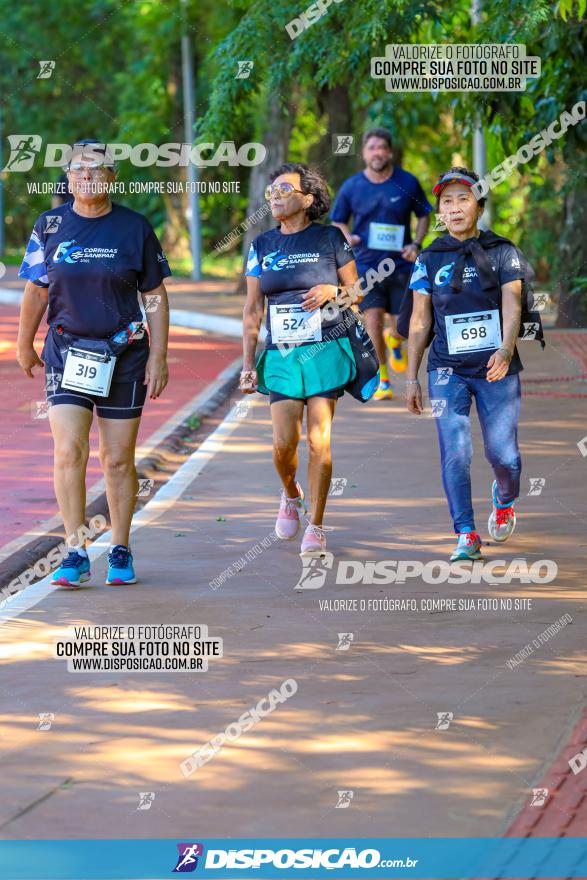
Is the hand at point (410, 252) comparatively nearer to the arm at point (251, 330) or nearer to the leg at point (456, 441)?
the arm at point (251, 330)

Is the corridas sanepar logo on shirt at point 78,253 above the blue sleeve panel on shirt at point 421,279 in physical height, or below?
above

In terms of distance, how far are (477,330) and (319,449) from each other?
1.05 m

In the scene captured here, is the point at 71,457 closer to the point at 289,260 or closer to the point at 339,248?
the point at 289,260

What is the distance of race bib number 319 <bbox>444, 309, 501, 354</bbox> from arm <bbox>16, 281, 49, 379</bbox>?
2113 mm

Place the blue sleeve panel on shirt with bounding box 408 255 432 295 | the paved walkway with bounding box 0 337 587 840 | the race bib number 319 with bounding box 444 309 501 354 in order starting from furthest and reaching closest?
the blue sleeve panel on shirt with bounding box 408 255 432 295, the race bib number 319 with bounding box 444 309 501 354, the paved walkway with bounding box 0 337 587 840

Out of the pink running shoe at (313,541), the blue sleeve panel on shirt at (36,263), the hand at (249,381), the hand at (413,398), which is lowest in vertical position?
the pink running shoe at (313,541)

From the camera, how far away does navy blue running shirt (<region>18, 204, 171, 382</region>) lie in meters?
8.40

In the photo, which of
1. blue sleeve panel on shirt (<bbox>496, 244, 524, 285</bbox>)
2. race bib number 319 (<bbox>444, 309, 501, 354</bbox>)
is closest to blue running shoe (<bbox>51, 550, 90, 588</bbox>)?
race bib number 319 (<bbox>444, 309, 501, 354</bbox>)

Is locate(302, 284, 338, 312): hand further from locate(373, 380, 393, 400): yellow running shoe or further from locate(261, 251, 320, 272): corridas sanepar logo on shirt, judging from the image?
locate(373, 380, 393, 400): yellow running shoe

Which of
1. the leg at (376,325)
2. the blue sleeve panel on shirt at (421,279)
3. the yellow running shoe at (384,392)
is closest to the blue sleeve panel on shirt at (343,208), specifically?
the leg at (376,325)

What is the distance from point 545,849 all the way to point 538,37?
13.0 m

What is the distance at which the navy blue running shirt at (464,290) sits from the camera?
899 cm

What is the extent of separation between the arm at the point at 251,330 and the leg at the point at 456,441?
974 mm

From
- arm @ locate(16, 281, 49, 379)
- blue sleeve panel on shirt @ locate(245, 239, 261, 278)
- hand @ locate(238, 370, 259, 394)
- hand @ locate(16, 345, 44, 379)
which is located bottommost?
hand @ locate(238, 370, 259, 394)
